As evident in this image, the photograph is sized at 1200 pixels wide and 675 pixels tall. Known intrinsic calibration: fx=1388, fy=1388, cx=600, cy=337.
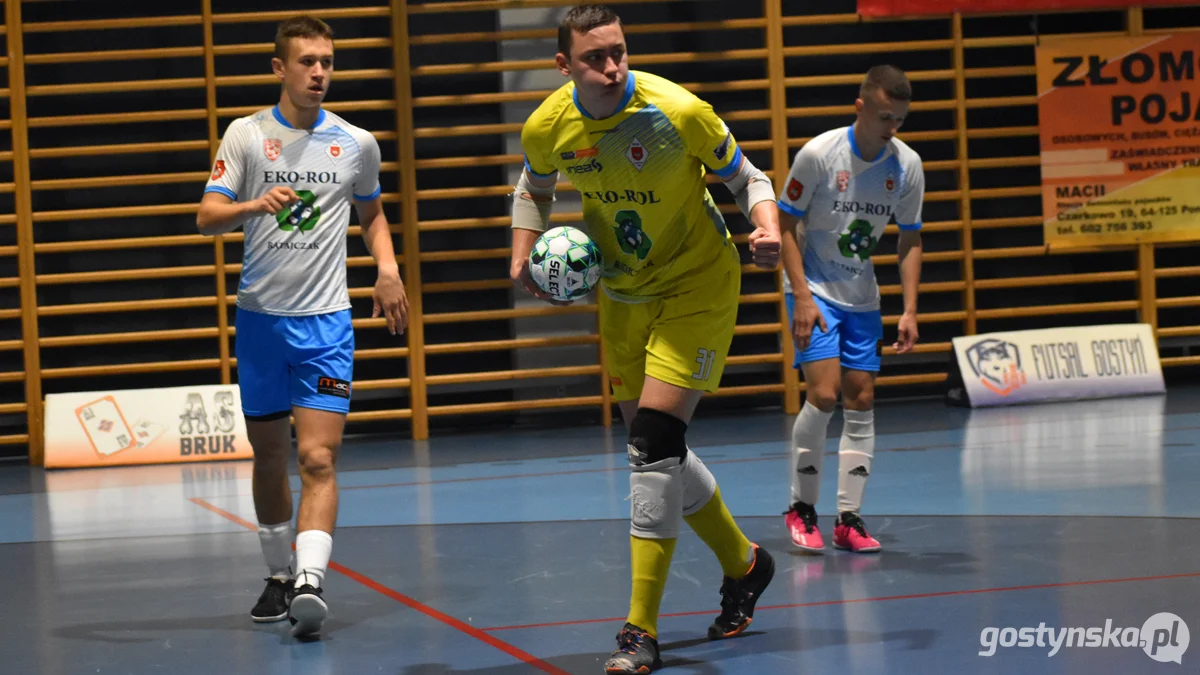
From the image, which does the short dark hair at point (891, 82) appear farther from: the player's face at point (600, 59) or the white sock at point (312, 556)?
the white sock at point (312, 556)

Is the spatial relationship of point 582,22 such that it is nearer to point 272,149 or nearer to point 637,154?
point 637,154

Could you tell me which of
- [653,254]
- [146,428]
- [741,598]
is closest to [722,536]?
[741,598]

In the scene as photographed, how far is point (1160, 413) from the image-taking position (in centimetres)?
852

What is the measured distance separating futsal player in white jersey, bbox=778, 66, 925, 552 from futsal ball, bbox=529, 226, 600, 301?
1.44 metres

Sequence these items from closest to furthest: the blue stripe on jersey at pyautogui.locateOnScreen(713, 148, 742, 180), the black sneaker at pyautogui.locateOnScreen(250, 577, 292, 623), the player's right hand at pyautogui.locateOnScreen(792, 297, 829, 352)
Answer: the blue stripe on jersey at pyautogui.locateOnScreen(713, 148, 742, 180) < the black sneaker at pyautogui.locateOnScreen(250, 577, 292, 623) < the player's right hand at pyautogui.locateOnScreen(792, 297, 829, 352)

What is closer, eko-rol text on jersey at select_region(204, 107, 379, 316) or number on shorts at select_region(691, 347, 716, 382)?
number on shorts at select_region(691, 347, 716, 382)

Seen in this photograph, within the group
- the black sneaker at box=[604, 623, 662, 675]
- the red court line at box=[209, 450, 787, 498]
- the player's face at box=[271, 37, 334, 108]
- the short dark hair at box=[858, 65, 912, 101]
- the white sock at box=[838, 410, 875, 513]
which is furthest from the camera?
the red court line at box=[209, 450, 787, 498]

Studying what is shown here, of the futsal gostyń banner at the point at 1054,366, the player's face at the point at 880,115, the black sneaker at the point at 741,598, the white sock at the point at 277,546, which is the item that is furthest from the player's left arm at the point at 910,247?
the futsal gostyń banner at the point at 1054,366

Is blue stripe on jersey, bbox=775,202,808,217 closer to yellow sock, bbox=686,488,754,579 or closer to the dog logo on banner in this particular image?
yellow sock, bbox=686,488,754,579

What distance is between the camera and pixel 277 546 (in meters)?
4.21

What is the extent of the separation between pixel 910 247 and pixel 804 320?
814 millimetres

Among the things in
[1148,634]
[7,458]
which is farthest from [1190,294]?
[7,458]

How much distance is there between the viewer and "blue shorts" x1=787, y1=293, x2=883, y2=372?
4973mm

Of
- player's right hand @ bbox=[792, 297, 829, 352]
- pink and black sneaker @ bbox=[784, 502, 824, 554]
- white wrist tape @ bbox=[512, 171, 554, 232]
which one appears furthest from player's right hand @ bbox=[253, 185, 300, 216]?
pink and black sneaker @ bbox=[784, 502, 824, 554]
